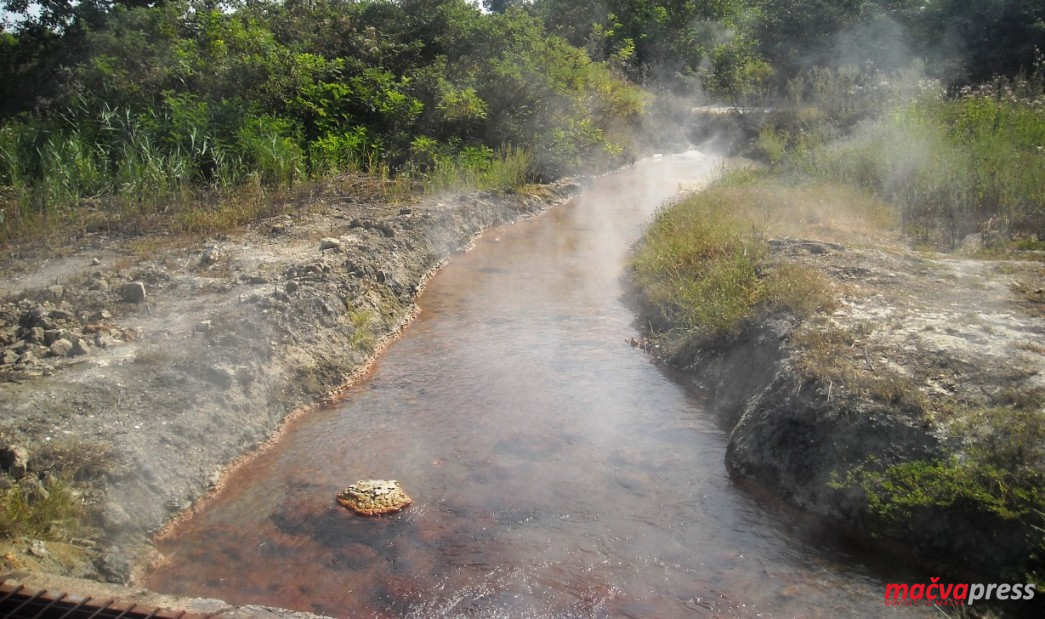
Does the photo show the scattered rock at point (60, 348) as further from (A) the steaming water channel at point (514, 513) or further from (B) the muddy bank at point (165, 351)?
(A) the steaming water channel at point (514, 513)

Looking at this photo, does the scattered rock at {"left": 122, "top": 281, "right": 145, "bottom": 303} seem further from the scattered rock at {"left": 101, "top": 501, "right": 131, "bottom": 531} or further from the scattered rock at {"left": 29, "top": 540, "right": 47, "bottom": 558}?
the scattered rock at {"left": 29, "top": 540, "right": 47, "bottom": 558}

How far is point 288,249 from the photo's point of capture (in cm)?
770

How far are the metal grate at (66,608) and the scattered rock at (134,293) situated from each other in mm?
3405

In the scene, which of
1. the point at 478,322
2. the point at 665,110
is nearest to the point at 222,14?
the point at 478,322

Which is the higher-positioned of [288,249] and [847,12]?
[847,12]

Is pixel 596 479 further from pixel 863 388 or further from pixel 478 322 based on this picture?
pixel 478 322

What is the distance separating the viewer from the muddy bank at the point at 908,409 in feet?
A: 12.3

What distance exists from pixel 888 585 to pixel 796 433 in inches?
42.6

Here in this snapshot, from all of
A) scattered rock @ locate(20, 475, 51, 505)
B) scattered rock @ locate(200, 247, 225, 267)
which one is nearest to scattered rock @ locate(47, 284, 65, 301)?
scattered rock @ locate(200, 247, 225, 267)

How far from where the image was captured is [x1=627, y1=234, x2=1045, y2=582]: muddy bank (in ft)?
12.3

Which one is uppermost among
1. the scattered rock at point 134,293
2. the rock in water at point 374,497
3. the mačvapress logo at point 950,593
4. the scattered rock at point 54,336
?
the scattered rock at point 134,293

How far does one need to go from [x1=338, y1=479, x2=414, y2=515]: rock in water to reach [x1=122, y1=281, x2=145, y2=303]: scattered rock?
283 cm

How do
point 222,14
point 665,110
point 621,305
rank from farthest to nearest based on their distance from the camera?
point 665,110 → point 222,14 → point 621,305

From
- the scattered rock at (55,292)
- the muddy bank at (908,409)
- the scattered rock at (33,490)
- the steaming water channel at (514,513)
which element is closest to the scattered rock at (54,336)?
the scattered rock at (55,292)
